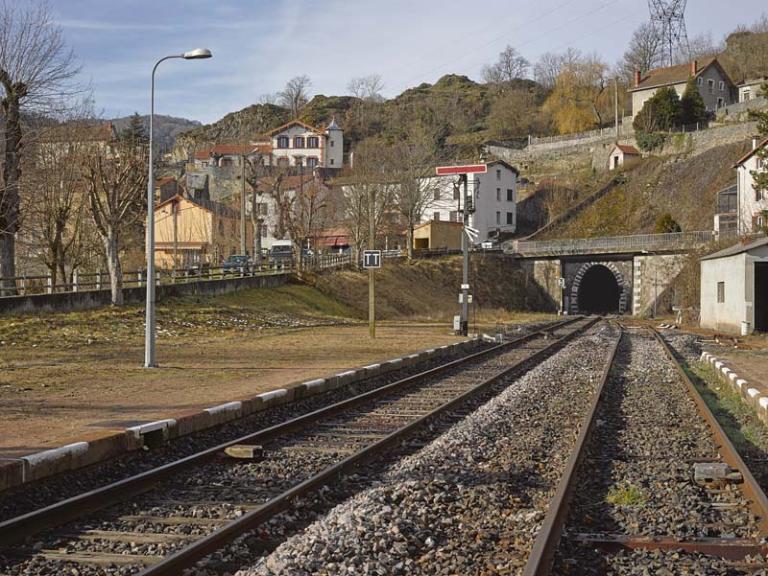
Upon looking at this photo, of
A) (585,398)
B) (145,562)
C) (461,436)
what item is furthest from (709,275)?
(145,562)

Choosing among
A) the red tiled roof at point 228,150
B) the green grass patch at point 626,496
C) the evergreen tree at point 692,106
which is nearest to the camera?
the green grass patch at point 626,496

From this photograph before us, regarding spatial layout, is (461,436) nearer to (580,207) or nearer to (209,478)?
(209,478)

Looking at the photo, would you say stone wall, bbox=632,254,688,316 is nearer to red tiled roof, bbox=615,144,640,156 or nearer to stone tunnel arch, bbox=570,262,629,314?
stone tunnel arch, bbox=570,262,629,314

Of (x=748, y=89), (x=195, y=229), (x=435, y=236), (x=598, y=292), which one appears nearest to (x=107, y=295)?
(x=195, y=229)

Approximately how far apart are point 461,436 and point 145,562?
5.95m

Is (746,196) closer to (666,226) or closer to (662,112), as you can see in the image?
(666,226)

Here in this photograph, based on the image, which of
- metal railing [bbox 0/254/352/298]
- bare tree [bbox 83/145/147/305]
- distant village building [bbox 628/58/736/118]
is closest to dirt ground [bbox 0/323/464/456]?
bare tree [bbox 83/145/147/305]

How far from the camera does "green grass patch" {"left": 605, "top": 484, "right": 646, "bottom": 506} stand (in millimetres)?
8121

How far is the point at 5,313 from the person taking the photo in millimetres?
28656

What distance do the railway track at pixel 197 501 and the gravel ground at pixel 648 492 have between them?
7.88ft

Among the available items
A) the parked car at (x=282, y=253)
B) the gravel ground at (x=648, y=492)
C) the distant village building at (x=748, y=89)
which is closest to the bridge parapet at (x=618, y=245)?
the parked car at (x=282, y=253)

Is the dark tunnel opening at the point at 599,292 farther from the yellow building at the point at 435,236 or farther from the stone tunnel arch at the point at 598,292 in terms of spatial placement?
the yellow building at the point at 435,236

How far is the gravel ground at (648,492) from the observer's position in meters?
6.42

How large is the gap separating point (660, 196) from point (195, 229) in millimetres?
42288
